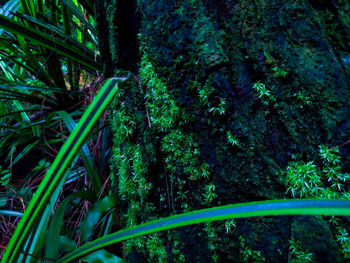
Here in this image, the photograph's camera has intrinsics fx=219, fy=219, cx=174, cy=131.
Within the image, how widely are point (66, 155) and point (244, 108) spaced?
0.38 meters

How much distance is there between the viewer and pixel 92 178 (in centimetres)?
86

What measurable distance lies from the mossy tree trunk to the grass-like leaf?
288mm

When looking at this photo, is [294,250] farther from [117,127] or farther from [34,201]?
[117,127]

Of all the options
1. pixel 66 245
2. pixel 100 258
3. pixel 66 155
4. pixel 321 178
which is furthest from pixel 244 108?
pixel 66 245

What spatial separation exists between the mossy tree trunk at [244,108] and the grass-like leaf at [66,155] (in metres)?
0.29

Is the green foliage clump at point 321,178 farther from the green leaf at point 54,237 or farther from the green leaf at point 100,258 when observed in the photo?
the green leaf at point 54,237

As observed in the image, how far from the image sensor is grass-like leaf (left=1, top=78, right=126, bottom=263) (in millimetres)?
272

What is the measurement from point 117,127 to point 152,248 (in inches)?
15.2

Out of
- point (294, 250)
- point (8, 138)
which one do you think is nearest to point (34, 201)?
point (294, 250)

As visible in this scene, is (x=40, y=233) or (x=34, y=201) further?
(x=40, y=233)

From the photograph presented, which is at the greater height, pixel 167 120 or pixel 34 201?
pixel 167 120

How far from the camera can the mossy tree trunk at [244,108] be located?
1.55ft

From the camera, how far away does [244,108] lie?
0.51 metres

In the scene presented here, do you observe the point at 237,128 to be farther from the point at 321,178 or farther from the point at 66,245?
the point at 66,245
